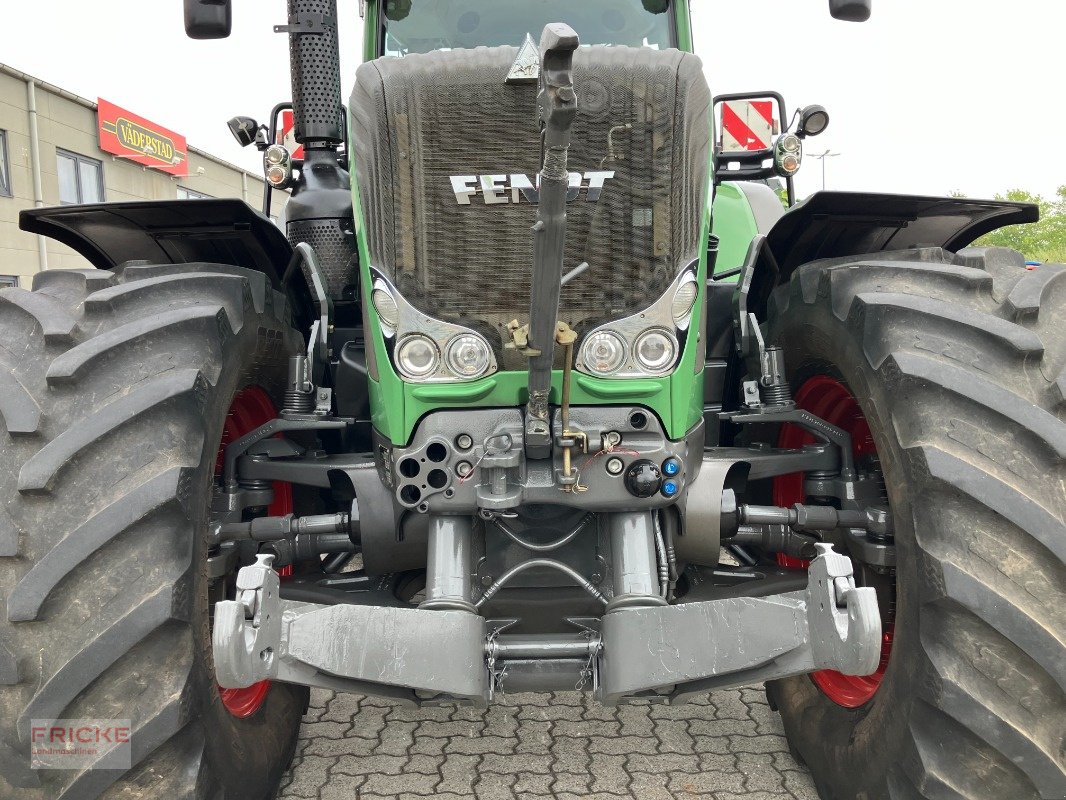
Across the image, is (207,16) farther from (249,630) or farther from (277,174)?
(249,630)

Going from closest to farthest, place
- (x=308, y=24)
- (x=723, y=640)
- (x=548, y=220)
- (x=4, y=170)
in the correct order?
1. (x=548, y=220)
2. (x=723, y=640)
3. (x=308, y=24)
4. (x=4, y=170)

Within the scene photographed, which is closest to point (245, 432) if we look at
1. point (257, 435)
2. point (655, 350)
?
point (257, 435)

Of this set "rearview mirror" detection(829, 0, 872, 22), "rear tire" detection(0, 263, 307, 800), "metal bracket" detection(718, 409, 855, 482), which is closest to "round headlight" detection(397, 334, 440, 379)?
"rear tire" detection(0, 263, 307, 800)

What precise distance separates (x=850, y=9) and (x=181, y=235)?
2.28m

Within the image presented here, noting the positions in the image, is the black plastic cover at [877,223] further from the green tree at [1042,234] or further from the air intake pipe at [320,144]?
the green tree at [1042,234]

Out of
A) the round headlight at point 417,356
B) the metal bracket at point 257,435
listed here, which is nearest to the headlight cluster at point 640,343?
the round headlight at point 417,356

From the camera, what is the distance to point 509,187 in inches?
89.7

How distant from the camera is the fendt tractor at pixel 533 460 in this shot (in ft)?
6.31

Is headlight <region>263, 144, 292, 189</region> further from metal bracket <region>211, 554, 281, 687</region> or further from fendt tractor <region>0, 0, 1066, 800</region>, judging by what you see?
metal bracket <region>211, 554, 281, 687</region>

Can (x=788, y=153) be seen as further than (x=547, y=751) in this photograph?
Yes

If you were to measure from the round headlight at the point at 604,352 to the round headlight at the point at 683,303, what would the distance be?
0.54 feet

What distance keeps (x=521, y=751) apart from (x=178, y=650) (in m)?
1.41

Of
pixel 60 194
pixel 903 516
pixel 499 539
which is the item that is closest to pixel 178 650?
pixel 499 539

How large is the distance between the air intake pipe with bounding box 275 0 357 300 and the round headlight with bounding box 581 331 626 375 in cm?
133
